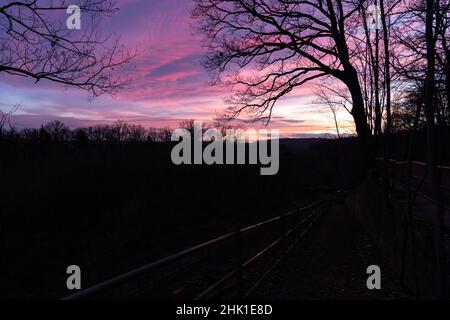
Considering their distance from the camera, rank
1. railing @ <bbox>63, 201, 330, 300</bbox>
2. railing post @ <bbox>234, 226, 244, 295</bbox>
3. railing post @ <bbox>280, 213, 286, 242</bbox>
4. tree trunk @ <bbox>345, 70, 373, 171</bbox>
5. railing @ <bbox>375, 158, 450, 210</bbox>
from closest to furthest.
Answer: railing @ <bbox>63, 201, 330, 300</bbox> → railing @ <bbox>375, 158, 450, 210</bbox> → railing post @ <bbox>234, 226, 244, 295</bbox> → railing post @ <bbox>280, 213, 286, 242</bbox> → tree trunk @ <bbox>345, 70, 373, 171</bbox>

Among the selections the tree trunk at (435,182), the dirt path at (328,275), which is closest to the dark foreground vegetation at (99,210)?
the dirt path at (328,275)

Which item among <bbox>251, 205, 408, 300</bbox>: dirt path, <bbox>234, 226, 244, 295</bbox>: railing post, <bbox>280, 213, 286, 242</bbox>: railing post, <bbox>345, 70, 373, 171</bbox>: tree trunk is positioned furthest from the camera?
<bbox>345, 70, 373, 171</bbox>: tree trunk

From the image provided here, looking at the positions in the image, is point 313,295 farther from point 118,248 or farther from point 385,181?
point 118,248

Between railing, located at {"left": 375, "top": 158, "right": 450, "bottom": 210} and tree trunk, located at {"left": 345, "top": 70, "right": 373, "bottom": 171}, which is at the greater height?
tree trunk, located at {"left": 345, "top": 70, "right": 373, "bottom": 171}

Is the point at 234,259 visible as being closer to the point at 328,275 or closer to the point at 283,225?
the point at 328,275

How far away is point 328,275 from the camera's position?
10289 millimetres

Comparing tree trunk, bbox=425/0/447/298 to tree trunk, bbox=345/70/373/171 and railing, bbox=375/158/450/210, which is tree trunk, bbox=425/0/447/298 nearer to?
railing, bbox=375/158/450/210

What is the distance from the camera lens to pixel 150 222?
130ft

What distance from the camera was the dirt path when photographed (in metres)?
8.47

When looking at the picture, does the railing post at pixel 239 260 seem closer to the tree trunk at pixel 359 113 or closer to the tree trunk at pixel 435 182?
the tree trunk at pixel 435 182

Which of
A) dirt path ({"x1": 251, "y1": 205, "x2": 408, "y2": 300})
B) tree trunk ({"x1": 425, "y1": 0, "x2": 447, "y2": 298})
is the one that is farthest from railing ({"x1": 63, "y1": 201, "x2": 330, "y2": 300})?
tree trunk ({"x1": 425, "y1": 0, "x2": 447, "y2": 298})
